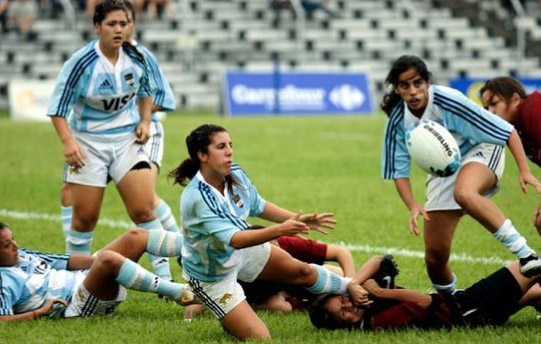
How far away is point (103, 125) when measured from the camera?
27.3 feet

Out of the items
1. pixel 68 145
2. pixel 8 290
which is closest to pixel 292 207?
pixel 68 145

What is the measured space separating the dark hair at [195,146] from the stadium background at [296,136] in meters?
0.97

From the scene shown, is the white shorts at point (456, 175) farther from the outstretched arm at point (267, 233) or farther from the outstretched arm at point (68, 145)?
the outstretched arm at point (68, 145)

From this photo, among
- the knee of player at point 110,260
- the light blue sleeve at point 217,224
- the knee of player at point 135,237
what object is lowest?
the knee of player at point 110,260

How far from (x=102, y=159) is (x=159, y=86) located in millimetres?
845

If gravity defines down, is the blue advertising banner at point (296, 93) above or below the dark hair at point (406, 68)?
below

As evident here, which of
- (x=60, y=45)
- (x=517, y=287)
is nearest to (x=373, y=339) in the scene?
(x=517, y=287)

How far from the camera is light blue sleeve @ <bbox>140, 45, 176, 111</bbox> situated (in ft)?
28.1

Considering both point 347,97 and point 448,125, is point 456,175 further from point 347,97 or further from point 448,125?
point 347,97

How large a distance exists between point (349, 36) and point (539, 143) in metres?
27.5

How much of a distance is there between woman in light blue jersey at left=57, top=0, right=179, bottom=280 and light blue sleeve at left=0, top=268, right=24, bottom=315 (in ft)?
4.45

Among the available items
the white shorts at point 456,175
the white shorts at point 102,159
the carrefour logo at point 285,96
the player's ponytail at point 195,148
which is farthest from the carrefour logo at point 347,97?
the player's ponytail at point 195,148

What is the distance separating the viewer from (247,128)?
76.8 feet

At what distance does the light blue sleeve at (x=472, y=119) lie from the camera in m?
7.08
